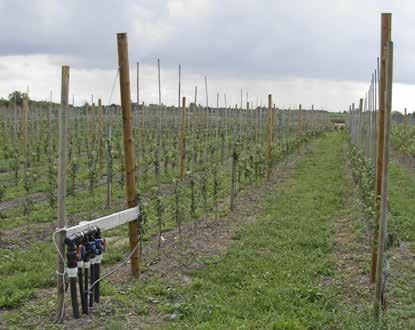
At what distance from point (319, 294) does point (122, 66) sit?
3311 mm

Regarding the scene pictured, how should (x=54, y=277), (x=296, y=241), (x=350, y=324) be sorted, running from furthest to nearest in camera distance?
(x=296, y=241) < (x=54, y=277) < (x=350, y=324)

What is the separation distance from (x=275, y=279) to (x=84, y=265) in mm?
→ 2389

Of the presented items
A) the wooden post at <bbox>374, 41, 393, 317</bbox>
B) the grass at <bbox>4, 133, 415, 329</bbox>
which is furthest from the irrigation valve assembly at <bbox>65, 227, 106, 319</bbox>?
the wooden post at <bbox>374, 41, 393, 317</bbox>

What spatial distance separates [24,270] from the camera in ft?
21.4

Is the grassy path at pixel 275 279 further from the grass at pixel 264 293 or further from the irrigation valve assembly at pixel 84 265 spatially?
the irrigation valve assembly at pixel 84 265

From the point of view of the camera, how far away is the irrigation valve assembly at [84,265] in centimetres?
468

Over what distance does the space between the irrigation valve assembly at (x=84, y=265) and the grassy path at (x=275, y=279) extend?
0.92m

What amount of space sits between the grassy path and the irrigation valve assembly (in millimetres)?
921

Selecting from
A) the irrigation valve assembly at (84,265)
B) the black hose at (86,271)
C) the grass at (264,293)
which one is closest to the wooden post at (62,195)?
the irrigation valve assembly at (84,265)

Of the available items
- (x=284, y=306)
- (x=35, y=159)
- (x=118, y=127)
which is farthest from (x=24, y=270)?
(x=118, y=127)

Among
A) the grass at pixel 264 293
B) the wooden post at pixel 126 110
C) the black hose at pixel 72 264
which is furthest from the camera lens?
the wooden post at pixel 126 110

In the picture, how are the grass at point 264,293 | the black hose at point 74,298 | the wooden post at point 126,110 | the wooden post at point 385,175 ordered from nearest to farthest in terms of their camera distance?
1. the wooden post at point 385,175
2. the black hose at point 74,298
3. the grass at point 264,293
4. the wooden post at point 126,110

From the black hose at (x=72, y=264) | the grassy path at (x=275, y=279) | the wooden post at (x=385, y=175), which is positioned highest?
the wooden post at (x=385, y=175)

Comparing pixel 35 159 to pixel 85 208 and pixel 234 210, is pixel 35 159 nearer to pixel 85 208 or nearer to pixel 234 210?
pixel 85 208
